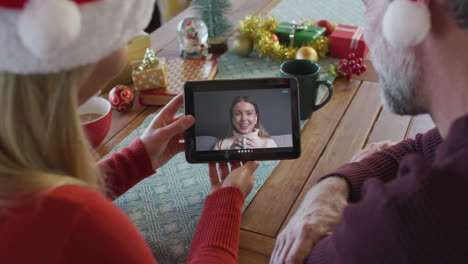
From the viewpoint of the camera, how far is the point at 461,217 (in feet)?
1.45

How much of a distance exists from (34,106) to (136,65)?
0.76m

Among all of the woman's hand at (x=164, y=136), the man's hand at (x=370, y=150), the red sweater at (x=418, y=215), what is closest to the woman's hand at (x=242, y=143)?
the woman's hand at (x=164, y=136)

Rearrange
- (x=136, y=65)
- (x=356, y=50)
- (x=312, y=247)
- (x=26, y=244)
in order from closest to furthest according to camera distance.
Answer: (x=26, y=244), (x=312, y=247), (x=136, y=65), (x=356, y=50)

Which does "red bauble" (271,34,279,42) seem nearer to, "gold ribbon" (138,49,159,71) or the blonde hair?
"gold ribbon" (138,49,159,71)

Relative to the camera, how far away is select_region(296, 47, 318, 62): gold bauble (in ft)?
4.14

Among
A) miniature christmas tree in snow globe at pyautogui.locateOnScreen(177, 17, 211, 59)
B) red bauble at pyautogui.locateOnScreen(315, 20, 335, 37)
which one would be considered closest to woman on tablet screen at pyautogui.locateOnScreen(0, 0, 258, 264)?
miniature christmas tree in snow globe at pyautogui.locateOnScreen(177, 17, 211, 59)

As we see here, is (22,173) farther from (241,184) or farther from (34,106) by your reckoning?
(241,184)

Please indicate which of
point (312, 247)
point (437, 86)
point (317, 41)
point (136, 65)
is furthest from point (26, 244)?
point (317, 41)

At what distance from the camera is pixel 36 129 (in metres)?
0.46

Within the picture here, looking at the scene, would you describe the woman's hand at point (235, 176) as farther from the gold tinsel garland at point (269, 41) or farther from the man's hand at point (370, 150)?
the gold tinsel garland at point (269, 41)

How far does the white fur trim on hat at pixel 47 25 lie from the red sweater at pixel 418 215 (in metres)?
0.40

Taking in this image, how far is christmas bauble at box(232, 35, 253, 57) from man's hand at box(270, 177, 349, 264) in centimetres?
72

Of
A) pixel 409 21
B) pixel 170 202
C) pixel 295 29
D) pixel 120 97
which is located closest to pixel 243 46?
pixel 295 29

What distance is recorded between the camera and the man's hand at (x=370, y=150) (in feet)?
2.84
